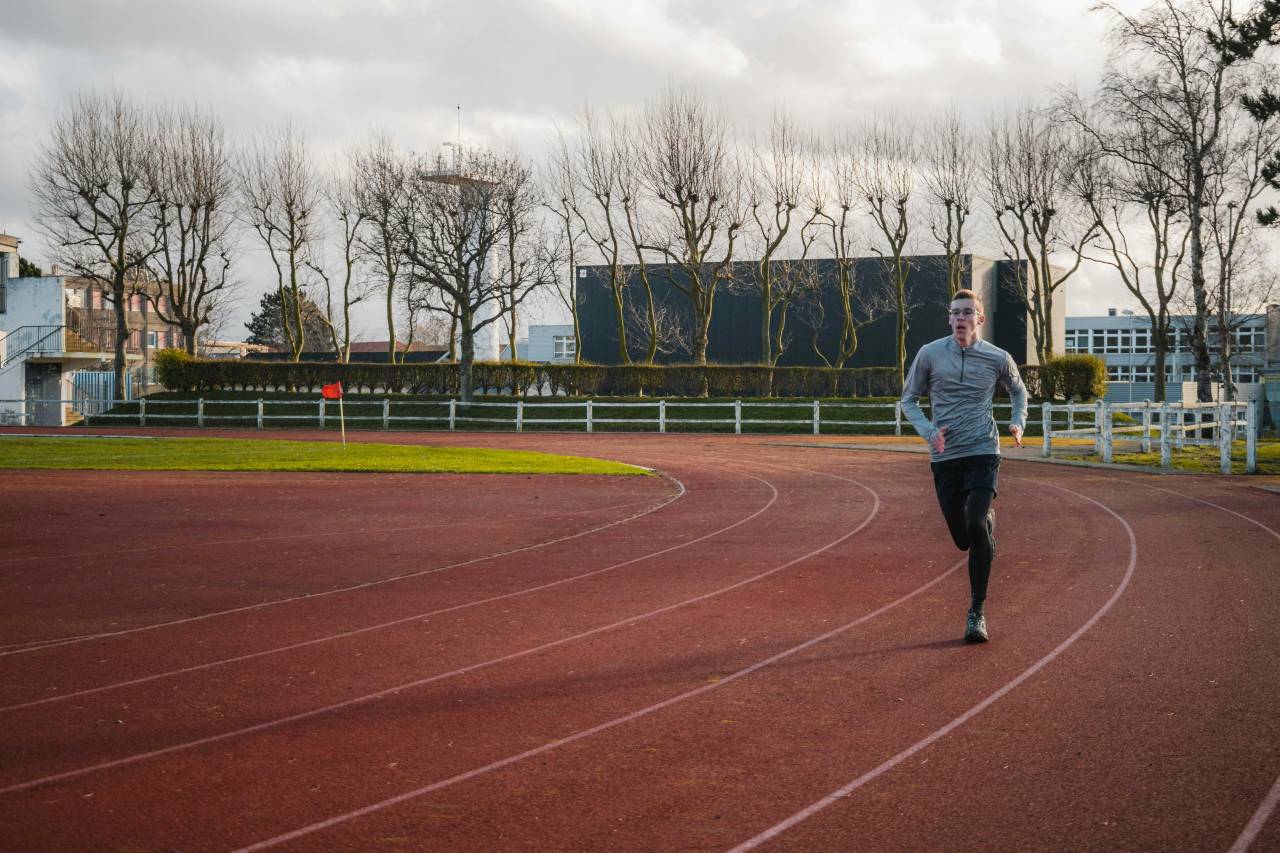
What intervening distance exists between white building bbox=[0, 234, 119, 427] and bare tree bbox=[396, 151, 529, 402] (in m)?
16.9

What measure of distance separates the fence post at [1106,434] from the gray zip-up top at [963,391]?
16.6 m

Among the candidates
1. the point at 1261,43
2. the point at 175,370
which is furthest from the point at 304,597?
the point at 175,370

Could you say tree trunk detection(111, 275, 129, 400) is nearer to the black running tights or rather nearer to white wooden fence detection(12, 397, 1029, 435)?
white wooden fence detection(12, 397, 1029, 435)

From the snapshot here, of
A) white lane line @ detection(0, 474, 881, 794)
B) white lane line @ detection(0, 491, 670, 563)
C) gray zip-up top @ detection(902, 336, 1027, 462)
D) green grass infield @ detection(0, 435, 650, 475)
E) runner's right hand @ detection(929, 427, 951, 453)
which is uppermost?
gray zip-up top @ detection(902, 336, 1027, 462)

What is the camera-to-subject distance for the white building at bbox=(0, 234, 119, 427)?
50125mm

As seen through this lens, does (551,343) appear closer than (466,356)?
No

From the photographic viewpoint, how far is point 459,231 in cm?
4419

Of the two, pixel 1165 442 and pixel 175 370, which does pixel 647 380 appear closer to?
pixel 175 370

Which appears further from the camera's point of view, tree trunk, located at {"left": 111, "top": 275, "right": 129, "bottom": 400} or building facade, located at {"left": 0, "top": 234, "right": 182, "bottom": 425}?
building facade, located at {"left": 0, "top": 234, "right": 182, "bottom": 425}

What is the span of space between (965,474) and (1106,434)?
17.1 m

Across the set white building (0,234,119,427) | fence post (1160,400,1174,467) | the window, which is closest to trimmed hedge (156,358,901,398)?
white building (0,234,119,427)

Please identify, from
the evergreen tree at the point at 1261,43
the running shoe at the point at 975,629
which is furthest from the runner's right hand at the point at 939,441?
the evergreen tree at the point at 1261,43

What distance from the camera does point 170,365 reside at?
47812mm

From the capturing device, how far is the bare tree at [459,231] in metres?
43.5
